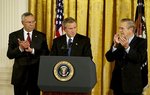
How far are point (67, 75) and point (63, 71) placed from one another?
0.05m

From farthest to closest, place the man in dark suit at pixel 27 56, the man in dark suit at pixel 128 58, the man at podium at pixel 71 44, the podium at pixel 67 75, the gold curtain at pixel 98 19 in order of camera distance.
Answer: the gold curtain at pixel 98 19, the man in dark suit at pixel 27 56, the man at podium at pixel 71 44, the man in dark suit at pixel 128 58, the podium at pixel 67 75

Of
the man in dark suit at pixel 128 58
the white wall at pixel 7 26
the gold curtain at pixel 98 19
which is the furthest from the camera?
the white wall at pixel 7 26

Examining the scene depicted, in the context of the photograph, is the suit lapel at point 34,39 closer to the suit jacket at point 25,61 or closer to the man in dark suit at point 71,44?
the suit jacket at point 25,61

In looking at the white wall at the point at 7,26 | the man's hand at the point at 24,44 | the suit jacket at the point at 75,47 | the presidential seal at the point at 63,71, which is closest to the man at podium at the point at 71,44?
the suit jacket at the point at 75,47

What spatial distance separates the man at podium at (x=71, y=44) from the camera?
3.78 m

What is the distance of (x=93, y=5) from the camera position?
4.87 metres

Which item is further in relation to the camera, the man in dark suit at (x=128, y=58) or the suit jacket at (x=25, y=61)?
the suit jacket at (x=25, y=61)

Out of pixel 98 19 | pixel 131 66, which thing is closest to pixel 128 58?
pixel 131 66

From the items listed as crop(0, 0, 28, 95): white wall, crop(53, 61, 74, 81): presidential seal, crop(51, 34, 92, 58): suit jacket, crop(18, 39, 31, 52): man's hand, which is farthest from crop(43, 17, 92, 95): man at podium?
crop(0, 0, 28, 95): white wall

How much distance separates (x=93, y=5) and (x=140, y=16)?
74 centimetres

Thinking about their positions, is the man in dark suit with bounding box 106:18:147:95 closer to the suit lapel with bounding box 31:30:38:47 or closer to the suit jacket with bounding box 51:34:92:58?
the suit jacket with bounding box 51:34:92:58

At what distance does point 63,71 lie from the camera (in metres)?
2.79

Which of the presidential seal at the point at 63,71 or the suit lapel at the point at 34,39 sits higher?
the suit lapel at the point at 34,39

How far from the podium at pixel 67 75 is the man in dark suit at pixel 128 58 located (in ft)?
2.94
